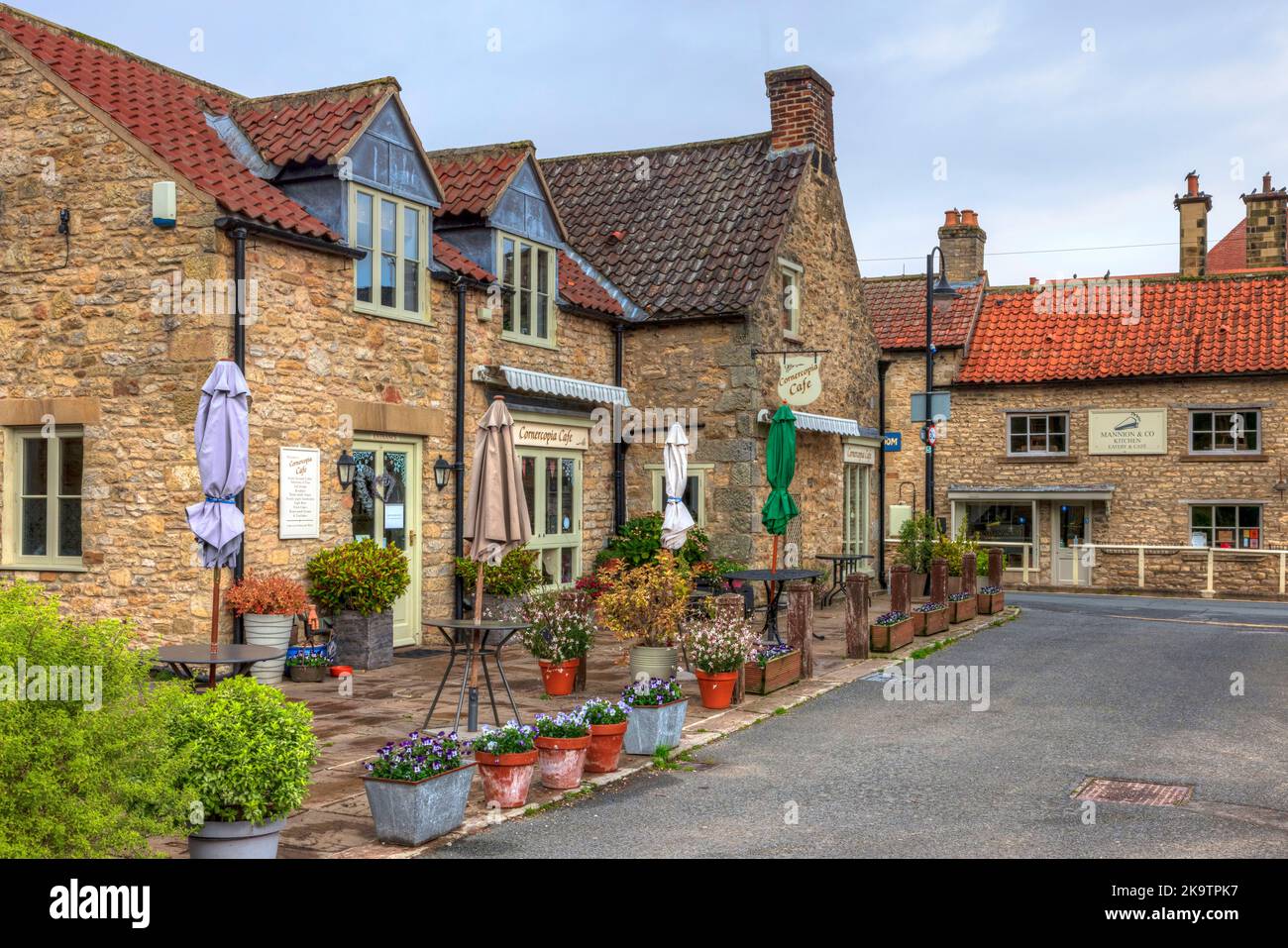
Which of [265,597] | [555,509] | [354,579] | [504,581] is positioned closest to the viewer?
[265,597]

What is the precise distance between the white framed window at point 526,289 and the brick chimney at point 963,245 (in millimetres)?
18929

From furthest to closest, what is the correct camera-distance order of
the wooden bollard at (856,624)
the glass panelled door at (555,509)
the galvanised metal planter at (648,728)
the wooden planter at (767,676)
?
the glass panelled door at (555,509), the wooden bollard at (856,624), the wooden planter at (767,676), the galvanised metal planter at (648,728)

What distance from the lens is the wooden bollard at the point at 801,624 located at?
13.4 meters

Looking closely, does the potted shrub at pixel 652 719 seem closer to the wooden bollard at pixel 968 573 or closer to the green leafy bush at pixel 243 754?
the green leafy bush at pixel 243 754

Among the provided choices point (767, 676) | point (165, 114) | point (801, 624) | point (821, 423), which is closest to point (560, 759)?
point (767, 676)

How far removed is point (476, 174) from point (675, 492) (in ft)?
18.7

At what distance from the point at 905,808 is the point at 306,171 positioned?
32.8 feet

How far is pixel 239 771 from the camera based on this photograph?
6.07 m

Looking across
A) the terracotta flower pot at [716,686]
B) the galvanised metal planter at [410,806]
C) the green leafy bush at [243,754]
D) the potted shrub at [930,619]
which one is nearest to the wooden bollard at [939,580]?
the potted shrub at [930,619]

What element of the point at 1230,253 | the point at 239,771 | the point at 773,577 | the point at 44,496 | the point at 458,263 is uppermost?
the point at 1230,253

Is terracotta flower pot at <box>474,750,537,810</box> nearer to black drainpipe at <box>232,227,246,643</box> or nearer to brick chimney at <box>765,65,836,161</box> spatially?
black drainpipe at <box>232,227,246,643</box>

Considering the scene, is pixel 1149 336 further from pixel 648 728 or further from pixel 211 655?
pixel 211 655
